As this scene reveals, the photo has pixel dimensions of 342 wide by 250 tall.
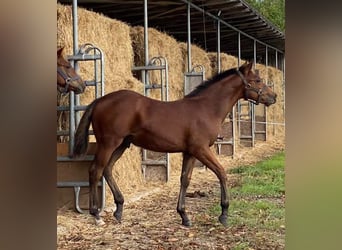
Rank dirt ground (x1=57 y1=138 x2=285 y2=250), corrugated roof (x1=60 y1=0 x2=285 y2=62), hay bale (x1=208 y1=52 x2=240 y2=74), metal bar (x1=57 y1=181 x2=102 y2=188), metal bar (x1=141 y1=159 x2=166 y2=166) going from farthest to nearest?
hay bale (x1=208 y1=52 x2=240 y2=74) < corrugated roof (x1=60 y1=0 x2=285 y2=62) < metal bar (x1=141 y1=159 x2=166 y2=166) < metal bar (x1=57 y1=181 x2=102 y2=188) < dirt ground (x1=57 y1=138 x2=285 y2=250)

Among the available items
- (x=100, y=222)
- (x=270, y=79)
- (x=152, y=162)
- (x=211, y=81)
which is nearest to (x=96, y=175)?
(x=100, y=222)

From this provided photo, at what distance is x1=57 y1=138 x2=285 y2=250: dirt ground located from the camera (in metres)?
1.04

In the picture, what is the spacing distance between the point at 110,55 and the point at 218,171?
0.81 m

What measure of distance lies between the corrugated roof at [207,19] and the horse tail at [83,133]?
602 mm

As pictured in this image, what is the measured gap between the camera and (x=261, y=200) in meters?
1.41

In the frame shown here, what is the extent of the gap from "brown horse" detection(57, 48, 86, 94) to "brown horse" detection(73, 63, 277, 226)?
0.24 feet

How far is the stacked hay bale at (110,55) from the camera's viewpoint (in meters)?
1.40

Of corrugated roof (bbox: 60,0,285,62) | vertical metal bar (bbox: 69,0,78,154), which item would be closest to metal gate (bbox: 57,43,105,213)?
vertical metal bar (bbox: 69,0,78,154)

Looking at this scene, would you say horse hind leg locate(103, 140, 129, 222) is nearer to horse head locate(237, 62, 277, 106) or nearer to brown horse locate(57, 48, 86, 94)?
brown horse locate(57, 48, 86, 94)

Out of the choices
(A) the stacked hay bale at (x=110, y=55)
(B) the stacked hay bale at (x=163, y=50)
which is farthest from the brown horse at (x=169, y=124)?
(B) the stacked hay bale at (x=163, y=50)

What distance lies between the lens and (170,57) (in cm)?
223
